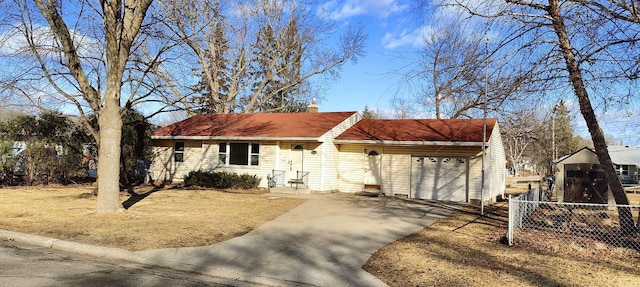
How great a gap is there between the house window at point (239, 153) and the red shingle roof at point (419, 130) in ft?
13.3

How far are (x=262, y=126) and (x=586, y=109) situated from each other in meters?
14.7

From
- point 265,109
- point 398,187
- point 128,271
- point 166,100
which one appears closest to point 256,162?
point 398,187

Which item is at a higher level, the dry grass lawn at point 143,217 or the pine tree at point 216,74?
the pine tree at point 216,74

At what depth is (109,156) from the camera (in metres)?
10.7

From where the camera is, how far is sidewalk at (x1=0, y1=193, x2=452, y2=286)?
5.95 m

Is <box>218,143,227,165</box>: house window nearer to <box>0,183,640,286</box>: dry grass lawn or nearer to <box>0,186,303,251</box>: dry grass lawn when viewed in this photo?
<box>0,186,303,251</box>: dry grass lawn

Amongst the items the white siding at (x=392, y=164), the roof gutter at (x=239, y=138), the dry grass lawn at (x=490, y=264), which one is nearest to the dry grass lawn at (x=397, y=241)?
the dry grass lawn at (x=490, y=264)

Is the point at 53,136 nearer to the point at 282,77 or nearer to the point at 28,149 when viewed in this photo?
the point at 28,149

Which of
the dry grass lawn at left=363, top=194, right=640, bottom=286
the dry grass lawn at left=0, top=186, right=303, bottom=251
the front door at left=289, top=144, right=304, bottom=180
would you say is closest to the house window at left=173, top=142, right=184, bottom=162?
the dry grass lawn at left=0, top=186, right=303, bottom=251

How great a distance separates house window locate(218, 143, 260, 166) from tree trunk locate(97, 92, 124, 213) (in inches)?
359

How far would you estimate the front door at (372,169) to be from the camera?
60.0ft

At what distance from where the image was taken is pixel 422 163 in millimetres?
17375

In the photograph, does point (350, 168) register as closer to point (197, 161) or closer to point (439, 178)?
point (439, 178)

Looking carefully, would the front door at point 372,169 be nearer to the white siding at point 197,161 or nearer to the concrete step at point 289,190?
the concrete step at point 289,190
